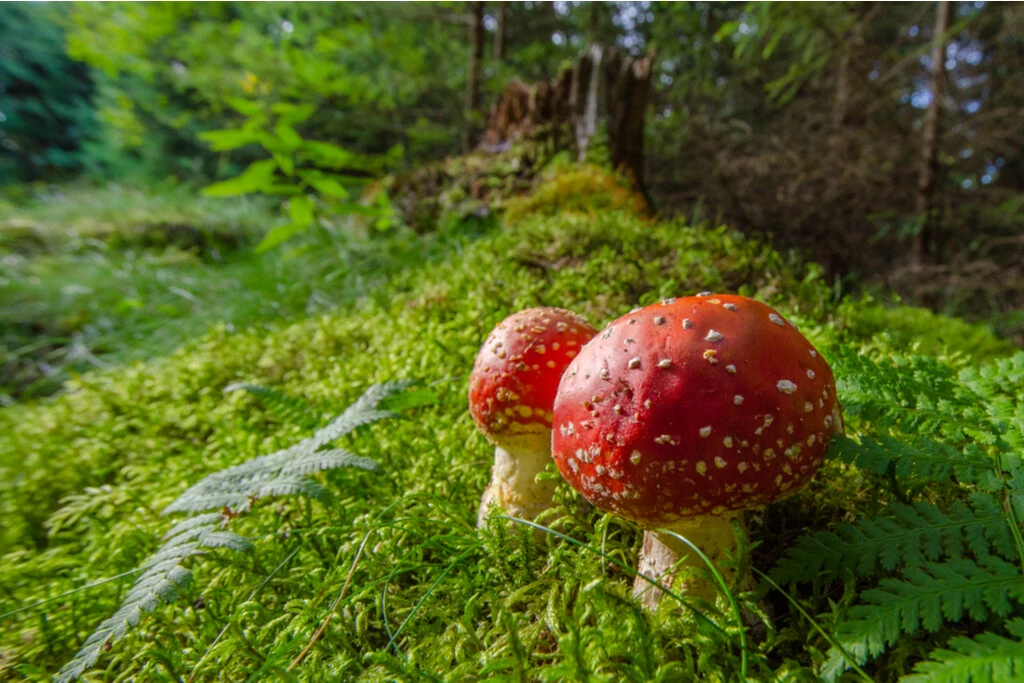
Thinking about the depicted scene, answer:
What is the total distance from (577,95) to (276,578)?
4504mm

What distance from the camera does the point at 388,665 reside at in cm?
125

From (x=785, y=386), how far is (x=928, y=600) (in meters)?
0.47

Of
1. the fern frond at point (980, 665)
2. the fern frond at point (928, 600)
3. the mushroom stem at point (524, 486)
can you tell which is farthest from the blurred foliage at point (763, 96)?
the fern frond at point (980, 665)

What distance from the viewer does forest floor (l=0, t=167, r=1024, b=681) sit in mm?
1248

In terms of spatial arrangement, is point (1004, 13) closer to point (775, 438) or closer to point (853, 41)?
point (853, 41)

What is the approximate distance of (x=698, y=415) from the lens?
119 cm

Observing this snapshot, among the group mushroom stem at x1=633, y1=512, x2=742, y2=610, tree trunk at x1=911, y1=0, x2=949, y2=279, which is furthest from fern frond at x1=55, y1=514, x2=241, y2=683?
tree trunk at x1=911, y1=0, x2=949, y2=279

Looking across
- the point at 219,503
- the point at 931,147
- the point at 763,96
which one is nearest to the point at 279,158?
the point at 219,503

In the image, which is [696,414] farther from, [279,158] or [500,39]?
[500,39]

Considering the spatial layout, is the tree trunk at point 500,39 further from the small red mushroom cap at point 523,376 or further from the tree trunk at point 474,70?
the small red mushroom cap at point 523,376

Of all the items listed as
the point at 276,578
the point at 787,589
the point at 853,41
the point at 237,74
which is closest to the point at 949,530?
the point at 787,589

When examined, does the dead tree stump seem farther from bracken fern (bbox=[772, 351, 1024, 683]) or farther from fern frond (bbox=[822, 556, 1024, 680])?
fern frond (bbox=[822, 556, 1024, 680])

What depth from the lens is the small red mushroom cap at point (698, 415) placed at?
1185 mm

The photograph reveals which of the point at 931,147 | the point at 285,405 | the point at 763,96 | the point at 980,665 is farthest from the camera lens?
the point at 763,96
